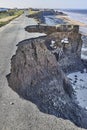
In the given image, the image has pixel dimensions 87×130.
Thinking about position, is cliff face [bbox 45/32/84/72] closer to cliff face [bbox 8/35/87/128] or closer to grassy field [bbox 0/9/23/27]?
cliff face [bbox 8/35/87/128]

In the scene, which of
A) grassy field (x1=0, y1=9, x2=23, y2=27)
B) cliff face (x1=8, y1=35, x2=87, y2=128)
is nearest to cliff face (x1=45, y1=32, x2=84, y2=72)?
cliff face (x1=8, y1=35, x2=87, y2=128)

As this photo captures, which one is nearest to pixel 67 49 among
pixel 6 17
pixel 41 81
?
pixel 41 81

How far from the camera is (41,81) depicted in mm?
15070

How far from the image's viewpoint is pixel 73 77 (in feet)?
79.5

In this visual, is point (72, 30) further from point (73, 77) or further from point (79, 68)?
point (73, 77)

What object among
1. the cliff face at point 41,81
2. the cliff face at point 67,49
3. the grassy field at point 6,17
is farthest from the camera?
the grassy field at point 6,17

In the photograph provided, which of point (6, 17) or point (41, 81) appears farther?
point (6, 17)

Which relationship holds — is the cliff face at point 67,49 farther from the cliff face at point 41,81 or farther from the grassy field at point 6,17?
the grassy field at point 6,17

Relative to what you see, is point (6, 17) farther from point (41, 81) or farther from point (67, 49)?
point (41, 81)

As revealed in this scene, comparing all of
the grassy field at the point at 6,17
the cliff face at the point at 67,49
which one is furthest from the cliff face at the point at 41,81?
the grassy field at the point at 6,17

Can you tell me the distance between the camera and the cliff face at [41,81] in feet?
35.6

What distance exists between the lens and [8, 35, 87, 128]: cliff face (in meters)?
10.9

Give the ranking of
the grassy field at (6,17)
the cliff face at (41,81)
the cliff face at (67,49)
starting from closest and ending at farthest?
the cliff face at (41,81), the cliff face at (67,49), the grassy field at (6,17)

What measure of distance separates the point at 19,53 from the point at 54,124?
915cm
